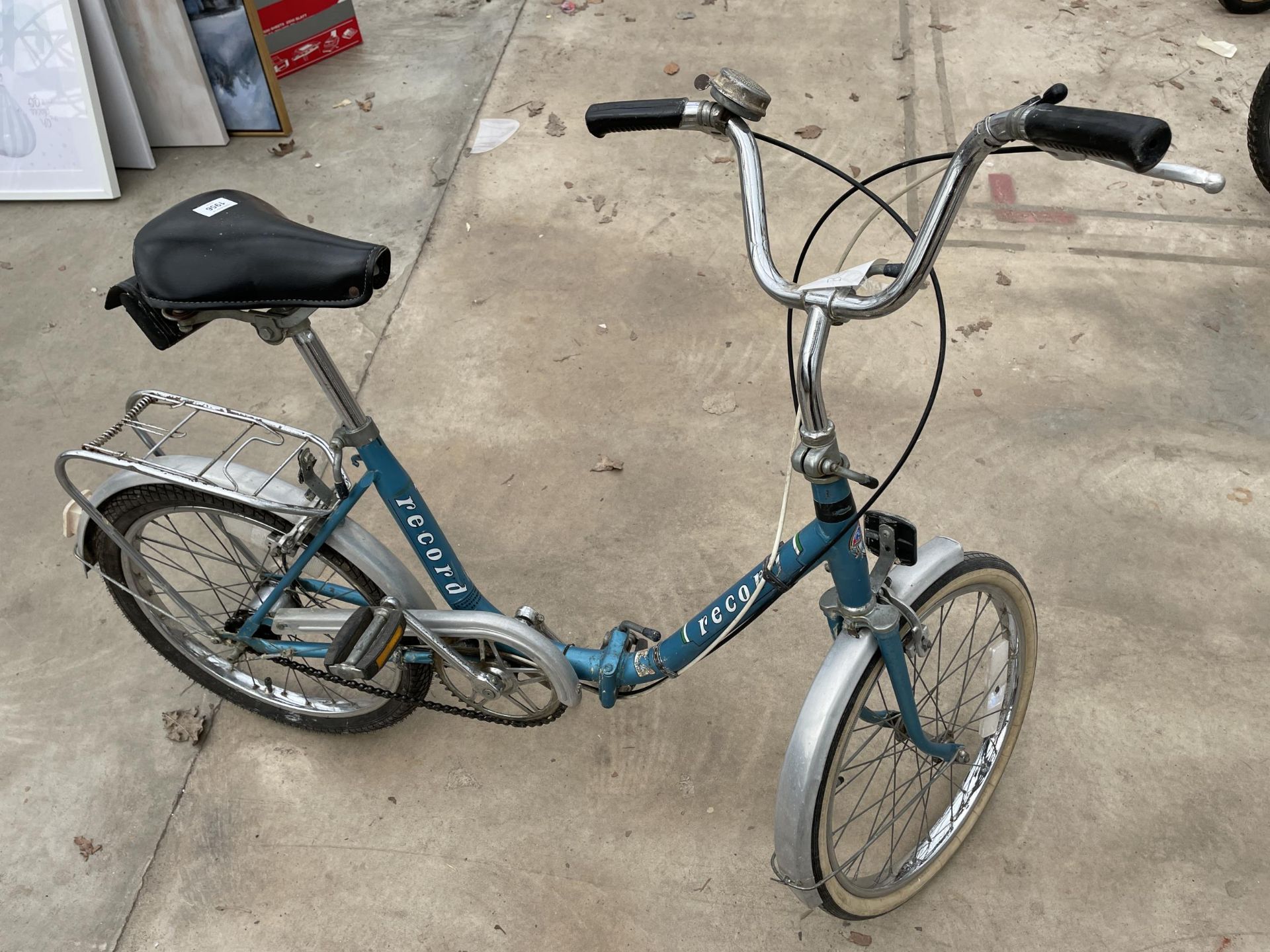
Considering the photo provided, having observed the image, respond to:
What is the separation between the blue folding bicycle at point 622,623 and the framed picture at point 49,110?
226cm

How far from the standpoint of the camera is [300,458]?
1979 millimetres

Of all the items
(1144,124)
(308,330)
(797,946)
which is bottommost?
(797,946)

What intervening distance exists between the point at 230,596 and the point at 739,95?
2.22m

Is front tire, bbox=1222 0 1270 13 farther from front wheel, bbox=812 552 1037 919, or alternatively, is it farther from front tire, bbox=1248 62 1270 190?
front wheel, bbox=812 552 1037 919

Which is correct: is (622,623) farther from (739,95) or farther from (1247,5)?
(1247,5)

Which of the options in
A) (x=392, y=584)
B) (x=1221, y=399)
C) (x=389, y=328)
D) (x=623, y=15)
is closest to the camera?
(x=392, y=584)

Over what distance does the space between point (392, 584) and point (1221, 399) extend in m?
2.81

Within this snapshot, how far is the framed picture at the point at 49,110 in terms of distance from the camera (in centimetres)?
390

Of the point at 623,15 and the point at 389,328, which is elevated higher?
the point at 623,15

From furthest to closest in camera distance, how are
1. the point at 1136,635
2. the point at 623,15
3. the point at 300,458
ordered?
the point at 623,15 → the point at 1136,635 → the point at 300,458

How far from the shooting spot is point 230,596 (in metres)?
2.93

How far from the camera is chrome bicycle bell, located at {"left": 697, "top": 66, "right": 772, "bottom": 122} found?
150cm

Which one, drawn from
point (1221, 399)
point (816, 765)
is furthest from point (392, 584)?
point (1221, 399)

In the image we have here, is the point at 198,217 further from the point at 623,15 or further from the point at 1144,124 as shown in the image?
the point at 623,15
